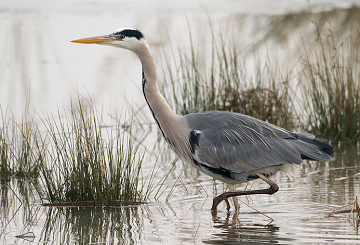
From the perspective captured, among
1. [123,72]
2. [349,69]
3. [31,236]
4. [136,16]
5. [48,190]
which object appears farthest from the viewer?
[136,16]

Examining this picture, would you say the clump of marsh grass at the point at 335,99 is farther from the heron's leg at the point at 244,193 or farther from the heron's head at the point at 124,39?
the heron's head at the point at 124,39

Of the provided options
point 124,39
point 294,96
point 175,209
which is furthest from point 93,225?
point 294,96

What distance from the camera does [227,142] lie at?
5.82 metres

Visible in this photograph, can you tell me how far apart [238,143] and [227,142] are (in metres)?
0.10

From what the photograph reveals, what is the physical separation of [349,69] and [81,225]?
3933 millimetres

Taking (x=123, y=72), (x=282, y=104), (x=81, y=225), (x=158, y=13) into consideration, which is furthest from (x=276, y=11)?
(x=81, y=225)

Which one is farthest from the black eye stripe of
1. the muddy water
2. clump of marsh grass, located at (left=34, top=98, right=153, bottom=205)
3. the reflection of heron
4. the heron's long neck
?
the muddy water

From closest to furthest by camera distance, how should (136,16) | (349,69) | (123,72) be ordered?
(349,69)
(123,72)
(136,16)

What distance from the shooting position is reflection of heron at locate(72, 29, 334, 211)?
573 cm

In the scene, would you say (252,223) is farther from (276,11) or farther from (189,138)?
(276,11)

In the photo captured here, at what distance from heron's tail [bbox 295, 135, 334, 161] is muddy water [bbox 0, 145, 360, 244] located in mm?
398

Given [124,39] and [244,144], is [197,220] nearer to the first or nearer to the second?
[244,144]

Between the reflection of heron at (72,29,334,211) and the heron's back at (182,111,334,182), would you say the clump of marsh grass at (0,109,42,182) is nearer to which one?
the reflection of heron at (72,29,334,211)

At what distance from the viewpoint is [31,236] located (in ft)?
15.8
